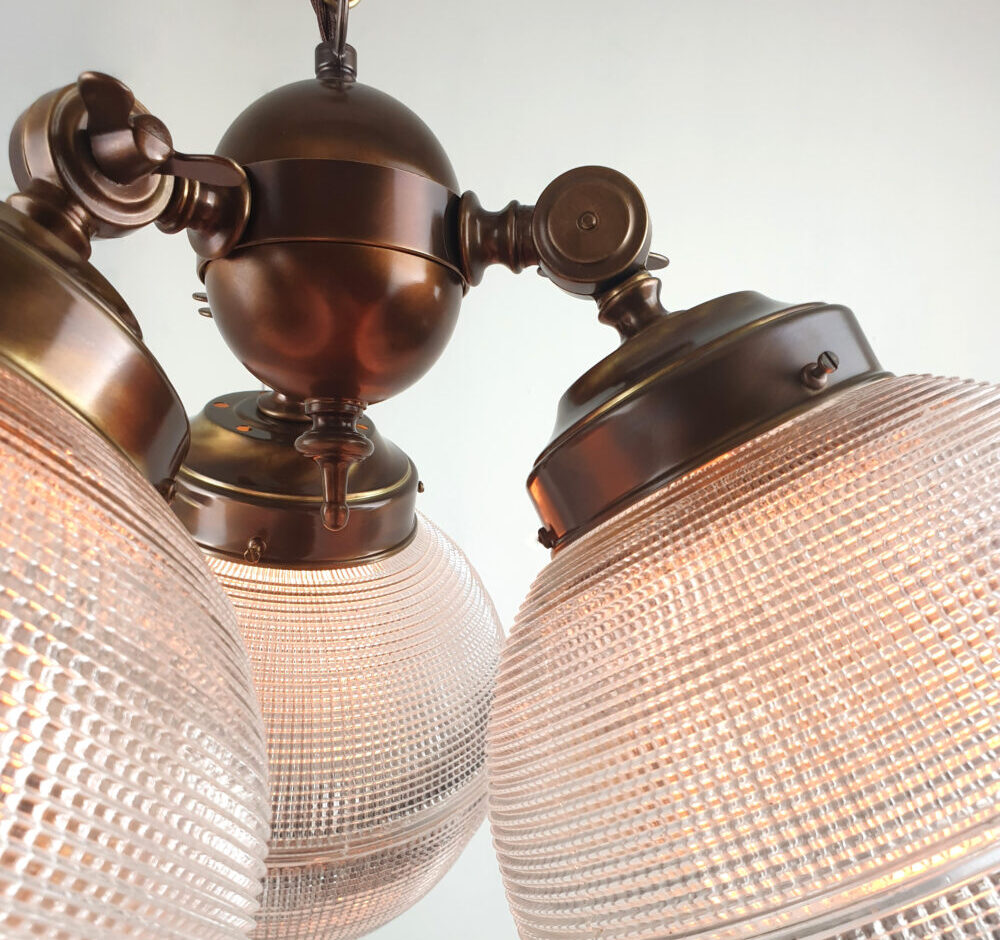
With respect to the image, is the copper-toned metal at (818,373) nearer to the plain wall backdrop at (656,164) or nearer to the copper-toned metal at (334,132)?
the copper-toned metal at (334,132)

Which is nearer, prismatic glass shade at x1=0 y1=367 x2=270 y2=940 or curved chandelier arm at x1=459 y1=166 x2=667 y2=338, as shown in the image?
prismatic glass shade at x1=0 y1=367 x2=270 y2=940

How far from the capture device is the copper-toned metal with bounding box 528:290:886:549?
0.21 meters

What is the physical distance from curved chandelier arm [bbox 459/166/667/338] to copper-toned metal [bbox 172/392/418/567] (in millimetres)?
116

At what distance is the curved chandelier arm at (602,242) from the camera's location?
0.79ft

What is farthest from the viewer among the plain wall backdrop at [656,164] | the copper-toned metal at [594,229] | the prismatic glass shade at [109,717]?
the plain wall backdrop at [656,164]

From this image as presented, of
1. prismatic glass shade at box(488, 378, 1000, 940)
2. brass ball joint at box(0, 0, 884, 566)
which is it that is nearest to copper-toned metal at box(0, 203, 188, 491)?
brass ball joint at box(0, 0, 884, 566)

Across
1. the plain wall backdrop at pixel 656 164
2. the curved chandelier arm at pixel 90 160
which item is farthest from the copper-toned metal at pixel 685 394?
the plain wall backdrop at pixel 656 164

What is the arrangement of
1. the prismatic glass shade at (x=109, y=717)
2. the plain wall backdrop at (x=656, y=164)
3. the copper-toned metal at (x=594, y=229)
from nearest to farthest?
the prismatic glass shade at (x=109, y=717), the copper-toned metal at (x=594, y=229), the plain wall backdrop at (x=656, y=164)

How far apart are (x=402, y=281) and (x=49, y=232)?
97 millimetres

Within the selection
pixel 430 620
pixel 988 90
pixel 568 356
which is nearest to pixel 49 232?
pixel 430 620

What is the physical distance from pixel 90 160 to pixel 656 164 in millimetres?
615

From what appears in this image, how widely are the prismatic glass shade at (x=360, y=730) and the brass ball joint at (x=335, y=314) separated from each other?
2 cm

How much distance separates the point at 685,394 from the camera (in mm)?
210

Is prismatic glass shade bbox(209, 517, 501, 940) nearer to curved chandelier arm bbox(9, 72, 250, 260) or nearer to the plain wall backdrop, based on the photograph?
curved chandelier arm bbox(9, 72, 250, 260)
